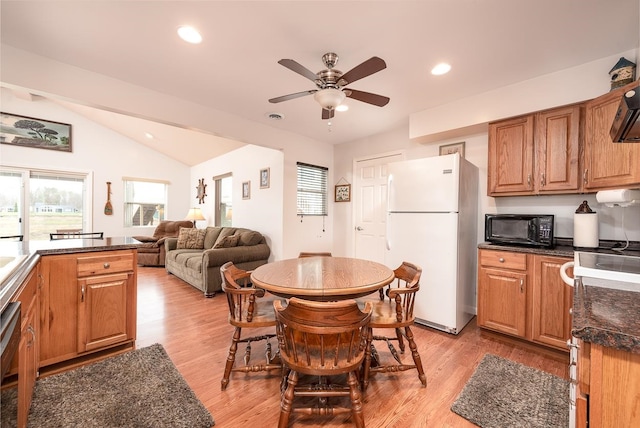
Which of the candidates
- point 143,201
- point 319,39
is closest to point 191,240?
point 143,201

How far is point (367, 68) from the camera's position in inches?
67.0

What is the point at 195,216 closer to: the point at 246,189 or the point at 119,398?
the point at 246,189

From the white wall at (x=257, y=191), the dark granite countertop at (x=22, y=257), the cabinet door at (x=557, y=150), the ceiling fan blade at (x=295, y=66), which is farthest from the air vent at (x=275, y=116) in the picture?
the cabinet door at (x=557, y=150)

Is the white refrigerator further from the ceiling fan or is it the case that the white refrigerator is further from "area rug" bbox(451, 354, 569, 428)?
the ceiling fan

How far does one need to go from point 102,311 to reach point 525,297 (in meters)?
3.53

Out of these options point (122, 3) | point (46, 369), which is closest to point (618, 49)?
point (122, 3)

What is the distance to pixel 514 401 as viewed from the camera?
1.68 metres

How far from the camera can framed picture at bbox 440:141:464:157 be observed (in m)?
A: 3.23

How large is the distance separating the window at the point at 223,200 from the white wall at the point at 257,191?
0.51 ft

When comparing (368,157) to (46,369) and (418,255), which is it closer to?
(418,255)

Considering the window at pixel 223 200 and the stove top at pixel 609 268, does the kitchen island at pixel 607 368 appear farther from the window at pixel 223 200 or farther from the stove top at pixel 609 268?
the window at pixel 223 200

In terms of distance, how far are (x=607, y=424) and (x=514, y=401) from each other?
51.5 inches

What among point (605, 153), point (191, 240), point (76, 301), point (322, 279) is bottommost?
point (76, 301)

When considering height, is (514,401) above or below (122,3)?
below
